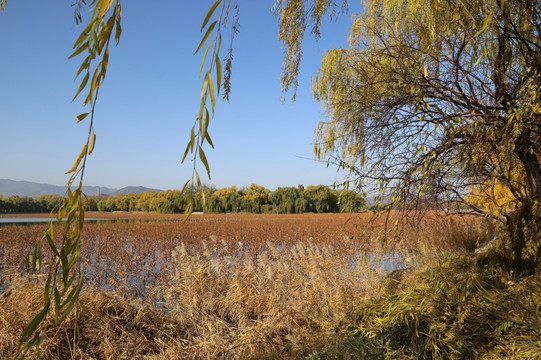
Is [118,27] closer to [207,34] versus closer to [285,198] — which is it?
[207,34]

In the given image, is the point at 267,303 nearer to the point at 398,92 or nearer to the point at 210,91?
the point at 398,92

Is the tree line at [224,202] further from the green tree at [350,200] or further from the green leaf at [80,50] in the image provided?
the green leaf at [80,50]

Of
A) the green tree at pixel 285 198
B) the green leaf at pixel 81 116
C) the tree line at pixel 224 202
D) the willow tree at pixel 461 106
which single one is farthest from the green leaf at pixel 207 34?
the green tree at pixel 285 198

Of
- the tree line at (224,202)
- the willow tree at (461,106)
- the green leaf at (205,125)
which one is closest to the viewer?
the green leaf at (205,125)

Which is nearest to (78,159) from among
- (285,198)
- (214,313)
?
(214,313)

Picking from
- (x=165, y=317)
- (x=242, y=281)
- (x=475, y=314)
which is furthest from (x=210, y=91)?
(x=242, y=281)

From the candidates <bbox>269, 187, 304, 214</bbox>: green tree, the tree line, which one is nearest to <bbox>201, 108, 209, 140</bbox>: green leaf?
the tree line

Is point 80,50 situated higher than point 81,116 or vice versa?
point 80,50

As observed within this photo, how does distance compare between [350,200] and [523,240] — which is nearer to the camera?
[523,240]

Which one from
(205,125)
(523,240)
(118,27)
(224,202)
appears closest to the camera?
(205,125)

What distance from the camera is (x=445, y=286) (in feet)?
9.46

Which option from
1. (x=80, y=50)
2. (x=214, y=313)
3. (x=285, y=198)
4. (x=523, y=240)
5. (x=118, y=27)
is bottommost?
(x=214, y=313)

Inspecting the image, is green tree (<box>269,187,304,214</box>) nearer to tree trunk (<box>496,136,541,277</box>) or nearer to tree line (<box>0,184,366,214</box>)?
tree line (<box>0,184,366,214</box>)

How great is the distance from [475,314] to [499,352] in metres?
0.33
